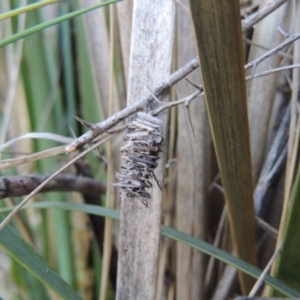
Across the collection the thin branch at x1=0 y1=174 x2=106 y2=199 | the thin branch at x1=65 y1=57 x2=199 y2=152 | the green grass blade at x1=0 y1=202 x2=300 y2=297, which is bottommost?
the green grass blade at x1=0 y1=202 x2=300 y2=297

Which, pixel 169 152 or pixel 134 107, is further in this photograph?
pixel 169 152

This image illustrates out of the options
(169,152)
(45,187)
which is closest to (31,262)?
(45,187)

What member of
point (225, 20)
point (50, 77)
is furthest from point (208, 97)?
point (50, 77)

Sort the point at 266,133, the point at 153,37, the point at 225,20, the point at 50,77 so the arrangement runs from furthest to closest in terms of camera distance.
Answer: the point at 50,77 < the point at 266,133 < the point at 153,37 < the point at 225,20

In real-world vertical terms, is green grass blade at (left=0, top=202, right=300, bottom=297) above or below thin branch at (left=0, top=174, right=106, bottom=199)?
below

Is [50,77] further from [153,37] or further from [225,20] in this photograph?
[225,20]

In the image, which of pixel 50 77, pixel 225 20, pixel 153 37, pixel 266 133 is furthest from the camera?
pixel 50 77

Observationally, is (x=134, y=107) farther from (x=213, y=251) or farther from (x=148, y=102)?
(x=213, y=251)
